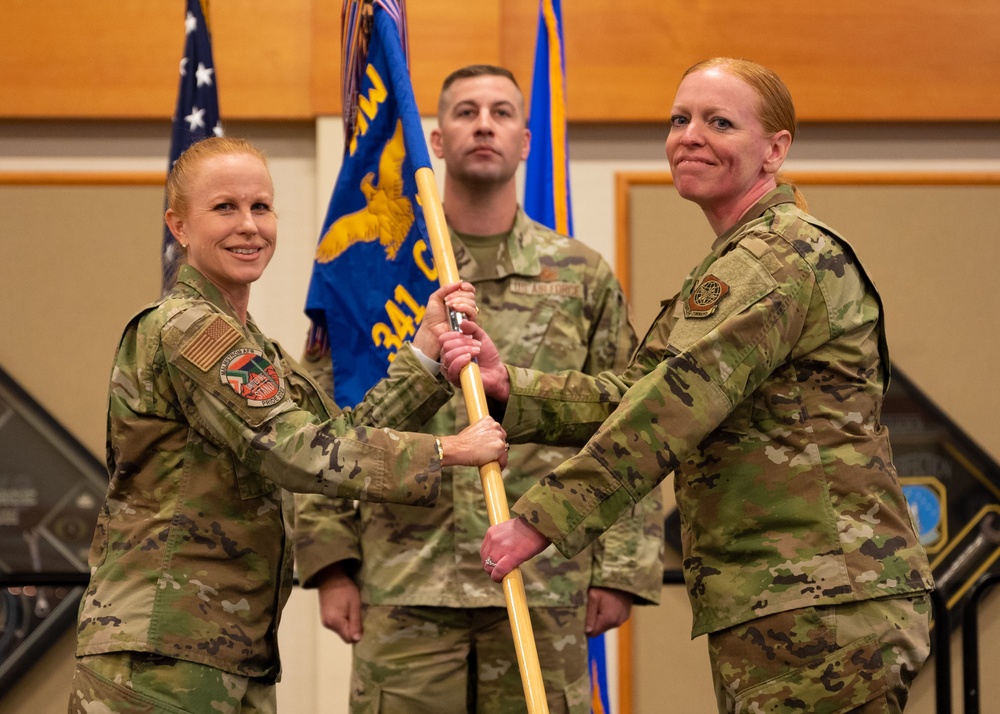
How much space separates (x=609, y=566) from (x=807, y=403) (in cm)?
88

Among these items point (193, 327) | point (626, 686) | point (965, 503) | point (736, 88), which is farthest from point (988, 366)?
point (193, 327)

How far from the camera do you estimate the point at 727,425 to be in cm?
178

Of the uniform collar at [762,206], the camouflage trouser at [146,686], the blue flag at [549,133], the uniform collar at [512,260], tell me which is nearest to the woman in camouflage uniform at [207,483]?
the camouflage trouser at [146,686]

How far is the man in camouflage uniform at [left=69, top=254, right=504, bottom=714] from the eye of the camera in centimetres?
175

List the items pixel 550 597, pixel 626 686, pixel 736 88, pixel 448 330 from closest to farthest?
pixel 736 88
pixel 448 330
pixel 550 597
pixel 626 686

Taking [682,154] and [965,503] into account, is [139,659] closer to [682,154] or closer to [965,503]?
[682,154]

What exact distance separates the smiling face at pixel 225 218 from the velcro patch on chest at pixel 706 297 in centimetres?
74

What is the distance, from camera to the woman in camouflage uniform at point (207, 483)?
5.77ft

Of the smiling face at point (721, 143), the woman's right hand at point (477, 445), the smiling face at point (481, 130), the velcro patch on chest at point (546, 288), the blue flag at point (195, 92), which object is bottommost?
the woman's right hand at point (477, 445)

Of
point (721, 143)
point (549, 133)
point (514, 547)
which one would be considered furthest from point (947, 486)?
point (514, 547)

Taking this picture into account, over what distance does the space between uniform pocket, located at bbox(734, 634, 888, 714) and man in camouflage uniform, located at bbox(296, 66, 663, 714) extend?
0.82 m

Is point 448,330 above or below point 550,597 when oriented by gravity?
above

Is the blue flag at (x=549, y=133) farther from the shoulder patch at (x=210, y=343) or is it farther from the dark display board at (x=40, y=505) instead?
the dark display board at (x=40, y=505)

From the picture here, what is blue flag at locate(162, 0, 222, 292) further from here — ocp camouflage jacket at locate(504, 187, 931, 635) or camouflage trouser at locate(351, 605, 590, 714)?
ocp camouflage jacket at locate(504, 187, 931, 635)
